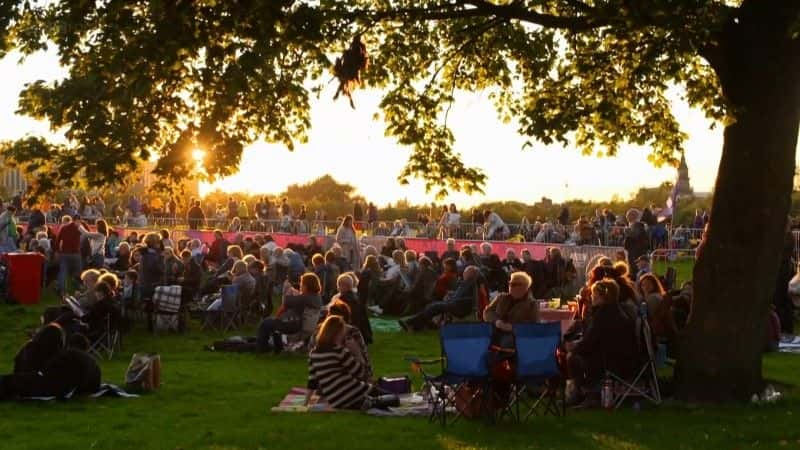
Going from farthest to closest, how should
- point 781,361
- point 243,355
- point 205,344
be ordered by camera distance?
Answer: point 205,344, point 243,355, point 781,361

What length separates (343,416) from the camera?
11570mm

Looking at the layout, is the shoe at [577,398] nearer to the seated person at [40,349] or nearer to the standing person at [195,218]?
the seated person at [40,349]

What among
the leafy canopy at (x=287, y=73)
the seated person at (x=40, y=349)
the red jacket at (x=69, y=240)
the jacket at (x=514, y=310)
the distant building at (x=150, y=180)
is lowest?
the seated person at (x=40, y=349)

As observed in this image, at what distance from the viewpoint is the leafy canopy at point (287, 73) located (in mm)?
10555

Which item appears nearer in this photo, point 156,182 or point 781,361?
point 156,182

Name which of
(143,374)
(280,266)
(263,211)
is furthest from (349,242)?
(143,374)

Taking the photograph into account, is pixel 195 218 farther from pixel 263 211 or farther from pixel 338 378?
pixel 338 378

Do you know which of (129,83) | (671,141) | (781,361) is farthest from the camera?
(781,361)

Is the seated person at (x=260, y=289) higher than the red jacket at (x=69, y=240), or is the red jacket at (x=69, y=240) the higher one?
the red jacket at (x=69, y=240)

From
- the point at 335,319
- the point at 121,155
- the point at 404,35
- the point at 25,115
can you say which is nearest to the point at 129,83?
the point at 121,155

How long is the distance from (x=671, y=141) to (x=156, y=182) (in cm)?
634

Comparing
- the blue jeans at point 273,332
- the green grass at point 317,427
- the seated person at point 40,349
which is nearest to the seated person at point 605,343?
the green grass at point 317,427

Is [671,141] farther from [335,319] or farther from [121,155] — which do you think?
[121,155]

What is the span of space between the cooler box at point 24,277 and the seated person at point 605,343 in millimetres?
14851
